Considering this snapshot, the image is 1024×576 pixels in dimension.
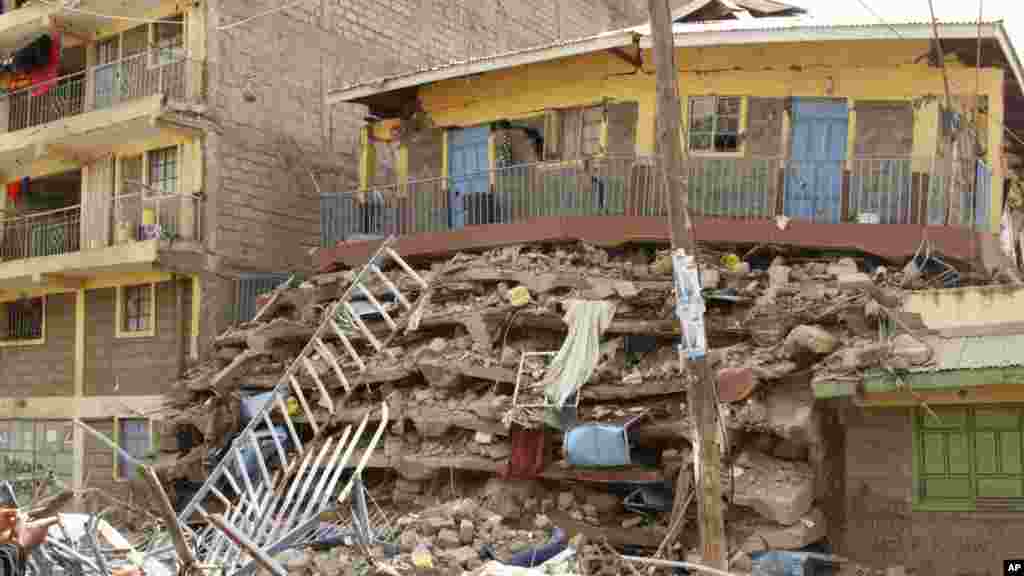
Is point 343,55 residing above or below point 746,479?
above

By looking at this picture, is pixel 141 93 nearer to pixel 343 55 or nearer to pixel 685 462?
pixel 343 55

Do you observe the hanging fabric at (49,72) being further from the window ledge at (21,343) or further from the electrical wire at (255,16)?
the window ledge at (21,343)

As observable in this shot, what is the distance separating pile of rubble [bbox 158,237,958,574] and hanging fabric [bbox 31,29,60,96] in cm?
1027

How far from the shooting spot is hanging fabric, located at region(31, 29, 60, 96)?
25.3 metres

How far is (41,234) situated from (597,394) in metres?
15.7

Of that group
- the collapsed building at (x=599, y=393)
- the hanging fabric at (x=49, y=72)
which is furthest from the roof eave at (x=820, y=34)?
the hanging fabric at (x=49, y=72)

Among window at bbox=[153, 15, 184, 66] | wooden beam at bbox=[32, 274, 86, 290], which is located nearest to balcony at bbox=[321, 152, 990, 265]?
window at bbox=[153, 15, 184, 66]

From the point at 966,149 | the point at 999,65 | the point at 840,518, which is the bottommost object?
the point at 840,518

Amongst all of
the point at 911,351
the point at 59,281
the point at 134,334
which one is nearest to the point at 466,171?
the point at 134,334

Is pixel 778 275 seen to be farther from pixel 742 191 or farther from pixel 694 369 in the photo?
pixel 694 369

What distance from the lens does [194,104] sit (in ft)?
74.2

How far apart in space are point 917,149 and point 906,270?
281 centimetres

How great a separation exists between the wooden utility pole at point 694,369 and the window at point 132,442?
1424 cm

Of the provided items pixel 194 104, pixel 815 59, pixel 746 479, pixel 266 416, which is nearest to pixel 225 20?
pixel 194 104
